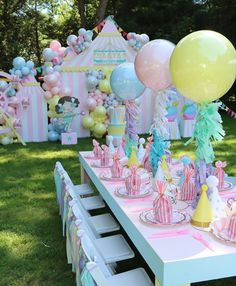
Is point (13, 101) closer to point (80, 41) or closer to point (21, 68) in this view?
point (21, 68)

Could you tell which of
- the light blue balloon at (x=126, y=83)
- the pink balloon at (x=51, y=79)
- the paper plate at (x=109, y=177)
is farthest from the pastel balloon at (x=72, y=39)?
the paper plate at (x=109, y=177)

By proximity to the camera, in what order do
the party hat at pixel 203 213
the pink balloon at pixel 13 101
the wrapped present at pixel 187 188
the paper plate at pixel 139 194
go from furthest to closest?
the pink balloon at pixel 13 101, the paper plate at pixel 139 194, the wrapped present at pixel 187 188, the party hat at pixel 203 213

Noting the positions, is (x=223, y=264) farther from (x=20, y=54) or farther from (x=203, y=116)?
(x=20, y=54)

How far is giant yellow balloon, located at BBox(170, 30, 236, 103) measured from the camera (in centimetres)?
229

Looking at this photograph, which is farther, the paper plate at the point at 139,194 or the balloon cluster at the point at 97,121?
the balloon cluster at the point at 97,121

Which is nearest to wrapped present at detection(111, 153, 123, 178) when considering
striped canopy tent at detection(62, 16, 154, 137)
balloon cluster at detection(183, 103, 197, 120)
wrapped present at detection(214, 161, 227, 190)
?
wrapped present at detection(214, 161, 227, 190)

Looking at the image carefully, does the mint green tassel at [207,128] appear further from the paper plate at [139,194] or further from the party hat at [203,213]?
the paper plate at [139,194]

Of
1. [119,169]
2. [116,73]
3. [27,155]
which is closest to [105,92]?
[27,155]

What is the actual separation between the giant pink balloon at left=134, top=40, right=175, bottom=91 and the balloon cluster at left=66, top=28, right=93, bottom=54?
19.5ft

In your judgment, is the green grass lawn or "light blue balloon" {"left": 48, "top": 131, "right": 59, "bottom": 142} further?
"light blue balloon" {"left": 48, "top": 131, "right": 59, "bottom": 142}

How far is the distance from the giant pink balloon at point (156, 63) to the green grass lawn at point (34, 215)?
1.61 m

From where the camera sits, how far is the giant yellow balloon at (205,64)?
229 cm

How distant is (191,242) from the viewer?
2.10 metres

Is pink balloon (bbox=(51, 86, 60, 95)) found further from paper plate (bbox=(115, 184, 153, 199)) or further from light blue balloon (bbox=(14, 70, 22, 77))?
paper plate (bbox=(115, 184, 153, 199))
